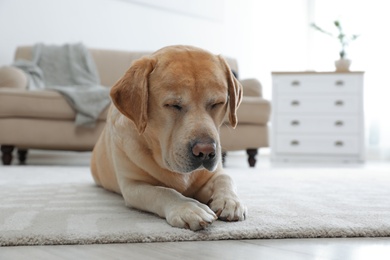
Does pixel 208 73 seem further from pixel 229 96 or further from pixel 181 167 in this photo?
pixel 181 167

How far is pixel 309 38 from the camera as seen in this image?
21.0 ft

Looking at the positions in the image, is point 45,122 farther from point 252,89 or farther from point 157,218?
point 157,218

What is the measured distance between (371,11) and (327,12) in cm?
70

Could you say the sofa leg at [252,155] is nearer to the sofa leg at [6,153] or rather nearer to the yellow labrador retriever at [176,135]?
the sofa leg at [6,153]

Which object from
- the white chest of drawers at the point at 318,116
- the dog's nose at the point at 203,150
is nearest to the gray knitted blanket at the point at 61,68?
the white chest of drawers at the point at 318,116

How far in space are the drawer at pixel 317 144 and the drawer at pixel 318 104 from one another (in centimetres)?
26

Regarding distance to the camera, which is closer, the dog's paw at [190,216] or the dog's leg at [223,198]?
the dog's paw at [190,216]

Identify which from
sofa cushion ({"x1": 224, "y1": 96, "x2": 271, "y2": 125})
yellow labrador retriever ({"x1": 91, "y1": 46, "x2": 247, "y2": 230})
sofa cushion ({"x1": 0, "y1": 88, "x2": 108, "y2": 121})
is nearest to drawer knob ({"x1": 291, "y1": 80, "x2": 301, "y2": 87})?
sofa cushion ({"x1": 224, "y1": 96, "x2": 271, "y2": 125})

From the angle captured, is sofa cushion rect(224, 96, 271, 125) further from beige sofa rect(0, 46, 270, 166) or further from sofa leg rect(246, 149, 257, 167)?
sofa leg rect(246, 149, 257, 167)

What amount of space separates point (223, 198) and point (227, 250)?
312 mm

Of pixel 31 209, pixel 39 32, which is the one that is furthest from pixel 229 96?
pixel 39 32

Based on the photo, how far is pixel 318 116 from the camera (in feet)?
15.8

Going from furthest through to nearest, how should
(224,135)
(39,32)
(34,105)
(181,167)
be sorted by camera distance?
(39,32)
(224,135)
(34,105)
(181,167)

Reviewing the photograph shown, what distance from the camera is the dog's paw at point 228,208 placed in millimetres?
1126
